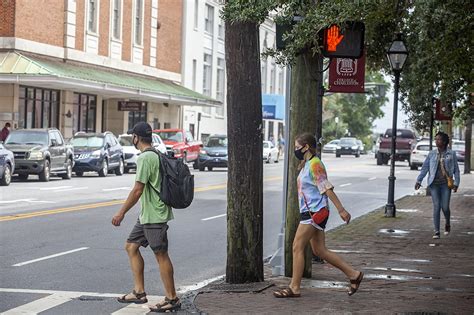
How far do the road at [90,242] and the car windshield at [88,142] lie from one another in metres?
8.52

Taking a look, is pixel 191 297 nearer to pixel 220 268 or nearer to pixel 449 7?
pixel 220 268

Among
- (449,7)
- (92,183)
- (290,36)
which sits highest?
(449,7)

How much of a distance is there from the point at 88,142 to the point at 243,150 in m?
27.8

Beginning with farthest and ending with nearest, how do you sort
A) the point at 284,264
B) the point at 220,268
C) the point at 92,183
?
the point at 92,183 → the point at 220,268 → the point at 284,264

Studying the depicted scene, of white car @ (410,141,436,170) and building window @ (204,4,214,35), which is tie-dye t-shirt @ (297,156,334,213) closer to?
white car @ (410,141,436,170)

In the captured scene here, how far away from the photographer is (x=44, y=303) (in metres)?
10.0

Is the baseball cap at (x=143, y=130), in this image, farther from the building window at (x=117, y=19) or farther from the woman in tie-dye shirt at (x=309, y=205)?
the building window at (x=117, y=19)

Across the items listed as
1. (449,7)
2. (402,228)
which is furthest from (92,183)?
(449,7)

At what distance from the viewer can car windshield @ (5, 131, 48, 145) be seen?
109ft

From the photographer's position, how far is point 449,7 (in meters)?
15.5

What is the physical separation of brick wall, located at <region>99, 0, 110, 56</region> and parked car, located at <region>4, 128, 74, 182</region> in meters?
16.9

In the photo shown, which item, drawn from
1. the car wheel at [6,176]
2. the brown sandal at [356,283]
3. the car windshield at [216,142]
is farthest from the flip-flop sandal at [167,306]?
the car windshield at [216,142]

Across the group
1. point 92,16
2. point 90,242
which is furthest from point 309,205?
point 92,16

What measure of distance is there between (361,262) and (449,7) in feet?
14.7
